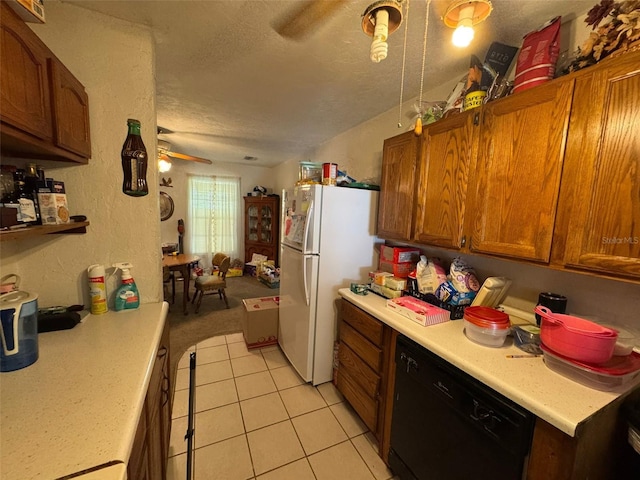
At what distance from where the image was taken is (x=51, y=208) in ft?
3.53

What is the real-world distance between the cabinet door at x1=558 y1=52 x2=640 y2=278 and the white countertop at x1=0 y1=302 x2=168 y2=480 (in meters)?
1.57

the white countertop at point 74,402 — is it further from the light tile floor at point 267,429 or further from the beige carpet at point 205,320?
the beige carpet at point 205,320

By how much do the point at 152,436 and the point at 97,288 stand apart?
773mm

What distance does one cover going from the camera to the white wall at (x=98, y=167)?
1256mm

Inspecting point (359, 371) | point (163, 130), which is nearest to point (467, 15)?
point (359, 371)

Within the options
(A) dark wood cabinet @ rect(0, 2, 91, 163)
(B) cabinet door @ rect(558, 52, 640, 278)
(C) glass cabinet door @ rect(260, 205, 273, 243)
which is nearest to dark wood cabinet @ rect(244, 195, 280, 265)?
(C) glass cabinet door @ rect(260, 205, 273, 243)

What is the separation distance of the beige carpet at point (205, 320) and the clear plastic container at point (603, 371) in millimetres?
2572

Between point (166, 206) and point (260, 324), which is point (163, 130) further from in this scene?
point (260, 324)

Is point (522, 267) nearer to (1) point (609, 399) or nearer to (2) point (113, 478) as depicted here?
(1) point (609, 399)

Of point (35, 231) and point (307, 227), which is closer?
point (35, 231)

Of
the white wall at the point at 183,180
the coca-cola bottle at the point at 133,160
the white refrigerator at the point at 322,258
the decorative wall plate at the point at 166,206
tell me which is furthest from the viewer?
the white wall at the point at 183,180

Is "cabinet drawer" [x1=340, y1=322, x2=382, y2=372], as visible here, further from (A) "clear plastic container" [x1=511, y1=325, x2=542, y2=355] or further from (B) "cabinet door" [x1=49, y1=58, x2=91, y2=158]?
(B) "cabinet door" [x1=49, y1=58, x2=91, y2=158]

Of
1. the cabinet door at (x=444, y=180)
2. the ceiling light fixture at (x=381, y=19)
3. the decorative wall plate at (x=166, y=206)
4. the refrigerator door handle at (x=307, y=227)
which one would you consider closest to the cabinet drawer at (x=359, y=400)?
the refrigerator door handle at (x=307, y=227)

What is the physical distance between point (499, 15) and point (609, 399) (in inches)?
64.0
